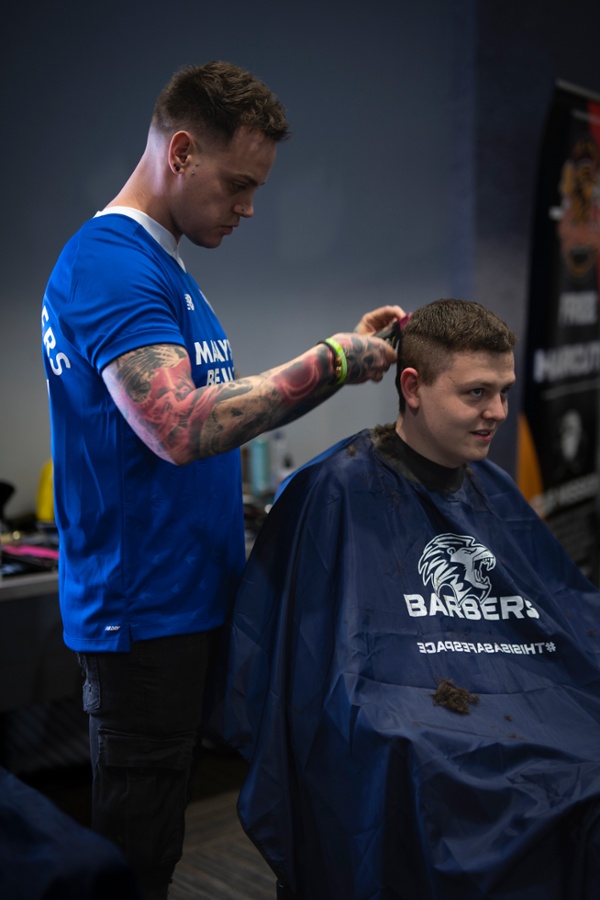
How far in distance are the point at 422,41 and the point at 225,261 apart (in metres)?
1.37

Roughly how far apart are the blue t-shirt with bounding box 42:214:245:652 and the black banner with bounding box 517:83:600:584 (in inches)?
112

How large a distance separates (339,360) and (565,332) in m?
3.07

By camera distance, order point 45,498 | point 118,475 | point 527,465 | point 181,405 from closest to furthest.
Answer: point 181,405, point 118,475, point 45,498, point 527,465

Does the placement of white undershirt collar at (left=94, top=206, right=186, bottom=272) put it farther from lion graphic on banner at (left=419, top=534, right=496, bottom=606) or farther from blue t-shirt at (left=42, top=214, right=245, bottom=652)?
lion graphic on banner at (left=419, top=534, right=496, bottom=606)

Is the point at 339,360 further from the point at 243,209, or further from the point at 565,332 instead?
the point at 565,332

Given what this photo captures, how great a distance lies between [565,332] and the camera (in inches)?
174

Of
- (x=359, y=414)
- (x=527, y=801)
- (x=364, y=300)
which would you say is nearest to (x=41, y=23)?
(x=364, y=300)

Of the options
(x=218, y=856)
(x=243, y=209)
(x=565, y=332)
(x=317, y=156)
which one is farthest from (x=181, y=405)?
(x=565, y=332)

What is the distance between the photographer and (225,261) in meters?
3.50

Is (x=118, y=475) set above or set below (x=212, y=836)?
above

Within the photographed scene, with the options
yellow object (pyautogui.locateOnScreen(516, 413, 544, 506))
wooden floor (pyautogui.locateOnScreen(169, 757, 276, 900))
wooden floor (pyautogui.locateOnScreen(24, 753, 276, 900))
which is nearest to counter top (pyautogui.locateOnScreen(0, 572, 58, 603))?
wooden floor (pyautogui.locateOnScreen(24, 753, 276, 900))

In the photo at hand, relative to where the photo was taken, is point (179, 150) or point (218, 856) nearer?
point (179, 150)

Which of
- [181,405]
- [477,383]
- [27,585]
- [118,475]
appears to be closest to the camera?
[181,405]

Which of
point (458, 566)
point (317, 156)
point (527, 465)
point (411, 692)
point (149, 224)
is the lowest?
point (527, 465)
